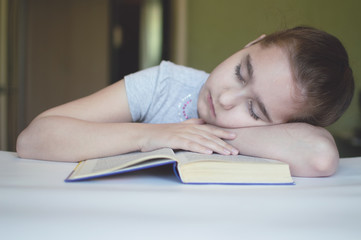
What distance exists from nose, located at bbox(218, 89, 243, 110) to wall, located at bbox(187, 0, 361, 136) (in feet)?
1.19

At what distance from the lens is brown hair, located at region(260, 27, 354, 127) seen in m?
0.84

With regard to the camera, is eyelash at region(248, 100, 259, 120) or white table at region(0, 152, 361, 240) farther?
eyelash at region(248, 100, 259, 120)

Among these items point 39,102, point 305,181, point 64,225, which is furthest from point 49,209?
point 39,102

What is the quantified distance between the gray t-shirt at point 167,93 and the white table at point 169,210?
544mm

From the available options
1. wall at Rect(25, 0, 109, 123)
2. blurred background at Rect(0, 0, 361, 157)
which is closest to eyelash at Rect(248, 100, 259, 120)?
blurred background at Rect(0, 0, 361, 157)

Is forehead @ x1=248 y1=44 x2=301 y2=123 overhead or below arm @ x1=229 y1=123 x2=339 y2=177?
overhead

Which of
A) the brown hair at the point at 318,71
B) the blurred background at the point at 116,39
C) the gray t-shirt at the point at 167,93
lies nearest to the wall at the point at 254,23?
the blurred background at the point at 116,39

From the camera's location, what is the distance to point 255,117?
91 centimetres

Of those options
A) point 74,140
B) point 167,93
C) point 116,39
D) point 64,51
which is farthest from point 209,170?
point 116,39

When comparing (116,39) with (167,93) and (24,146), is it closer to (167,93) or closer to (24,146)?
(167,93)

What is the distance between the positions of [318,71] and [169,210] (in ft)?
1.83

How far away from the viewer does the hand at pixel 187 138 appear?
29.4 inches

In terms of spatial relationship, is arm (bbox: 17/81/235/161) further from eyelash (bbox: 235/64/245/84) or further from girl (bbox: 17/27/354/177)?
eyelash (bbox: 235/64/245/84)

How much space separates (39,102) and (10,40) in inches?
47.5
